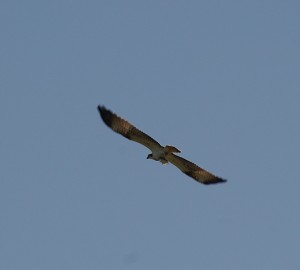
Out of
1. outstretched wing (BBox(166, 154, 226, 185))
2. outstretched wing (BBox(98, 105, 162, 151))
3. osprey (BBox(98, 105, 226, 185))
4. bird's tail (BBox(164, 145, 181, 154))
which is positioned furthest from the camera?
outstretched wing (BBox(166, 154, 226, 185))

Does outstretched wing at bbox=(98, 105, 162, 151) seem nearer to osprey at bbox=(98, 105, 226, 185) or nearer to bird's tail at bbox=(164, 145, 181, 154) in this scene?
osprey at bbox=(98, 105, 226, 185)

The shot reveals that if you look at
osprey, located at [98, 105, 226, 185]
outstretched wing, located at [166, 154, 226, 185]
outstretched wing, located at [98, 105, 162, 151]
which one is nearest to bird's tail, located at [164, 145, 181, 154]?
osprey, located at [98, 105, 226, 185]

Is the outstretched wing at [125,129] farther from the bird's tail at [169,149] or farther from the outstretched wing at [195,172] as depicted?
the outstretched wing at [195,172]

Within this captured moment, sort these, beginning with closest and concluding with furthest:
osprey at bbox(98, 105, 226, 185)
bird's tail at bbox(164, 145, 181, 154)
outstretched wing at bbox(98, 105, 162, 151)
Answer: outstretched wing at bbox(98, 105, 162, 151), osprey at bbox(98, 105, 226, 185), bird's tail at bbox(164, 145, 181, 154)

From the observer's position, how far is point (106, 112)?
40969 millimetres

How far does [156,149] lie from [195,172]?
84.0 inches

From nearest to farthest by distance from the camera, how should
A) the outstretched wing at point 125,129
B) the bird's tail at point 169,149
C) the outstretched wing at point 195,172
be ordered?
the outstretched wing at point 125,129, the bird's tail at point 169,149, the outstretched wing at point 195,172

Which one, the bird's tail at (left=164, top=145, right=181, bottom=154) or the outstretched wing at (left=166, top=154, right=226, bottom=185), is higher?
the outstretched wing at (left=166, top=154, right=226, bottom=185)

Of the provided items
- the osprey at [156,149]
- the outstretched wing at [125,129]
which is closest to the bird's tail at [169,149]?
the osprey at [156,149]

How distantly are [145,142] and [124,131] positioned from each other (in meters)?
0.87

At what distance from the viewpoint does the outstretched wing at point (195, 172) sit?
43.3 m

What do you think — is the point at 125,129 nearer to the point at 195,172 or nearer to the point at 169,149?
the point at 169,149

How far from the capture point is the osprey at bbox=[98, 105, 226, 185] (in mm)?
41312

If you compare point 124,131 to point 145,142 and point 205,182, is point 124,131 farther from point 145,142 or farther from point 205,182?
point 205,182
